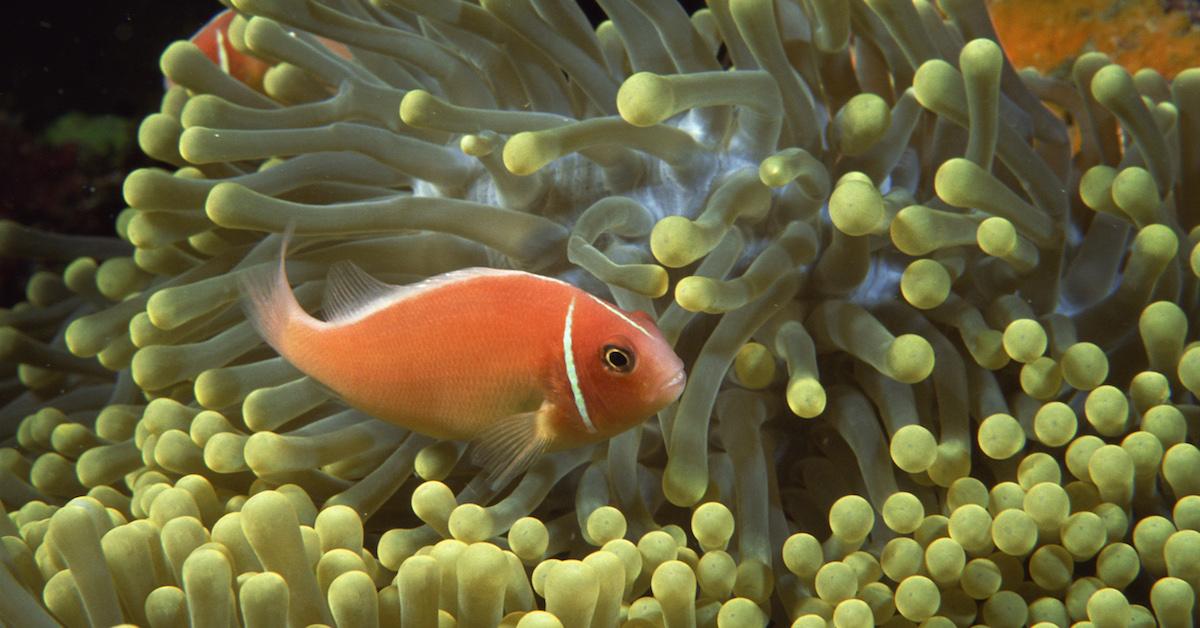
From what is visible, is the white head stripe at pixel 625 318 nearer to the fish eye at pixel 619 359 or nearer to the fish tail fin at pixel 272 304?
the fish eye at pixel 619 359

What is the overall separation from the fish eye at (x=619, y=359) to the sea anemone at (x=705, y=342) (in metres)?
0.13

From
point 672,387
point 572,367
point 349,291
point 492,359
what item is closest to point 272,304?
point 349,291

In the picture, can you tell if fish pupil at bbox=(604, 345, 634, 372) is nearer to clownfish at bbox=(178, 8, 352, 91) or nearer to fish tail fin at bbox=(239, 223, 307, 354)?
fish tail fin at bbox=(239, 223, 307, 354)

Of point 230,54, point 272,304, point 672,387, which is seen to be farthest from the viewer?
point 230,54

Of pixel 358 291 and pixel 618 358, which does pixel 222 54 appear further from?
pixel 618 358

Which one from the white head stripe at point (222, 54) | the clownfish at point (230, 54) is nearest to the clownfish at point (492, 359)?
the clownfish at point (230, 54)

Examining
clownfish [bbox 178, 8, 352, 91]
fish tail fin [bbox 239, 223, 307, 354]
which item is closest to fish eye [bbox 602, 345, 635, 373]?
fish tail fin [bbox 239, 223, 307, 354]

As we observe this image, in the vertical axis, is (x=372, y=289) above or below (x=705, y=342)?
above

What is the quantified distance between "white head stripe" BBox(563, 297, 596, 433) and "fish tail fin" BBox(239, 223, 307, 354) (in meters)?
0.41

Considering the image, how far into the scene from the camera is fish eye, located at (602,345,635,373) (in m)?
1.29

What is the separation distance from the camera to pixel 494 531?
142 centimetres

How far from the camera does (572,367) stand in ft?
4.37

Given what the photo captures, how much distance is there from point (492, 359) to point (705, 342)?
0.36 metres

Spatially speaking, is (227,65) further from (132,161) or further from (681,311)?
(681,311)
